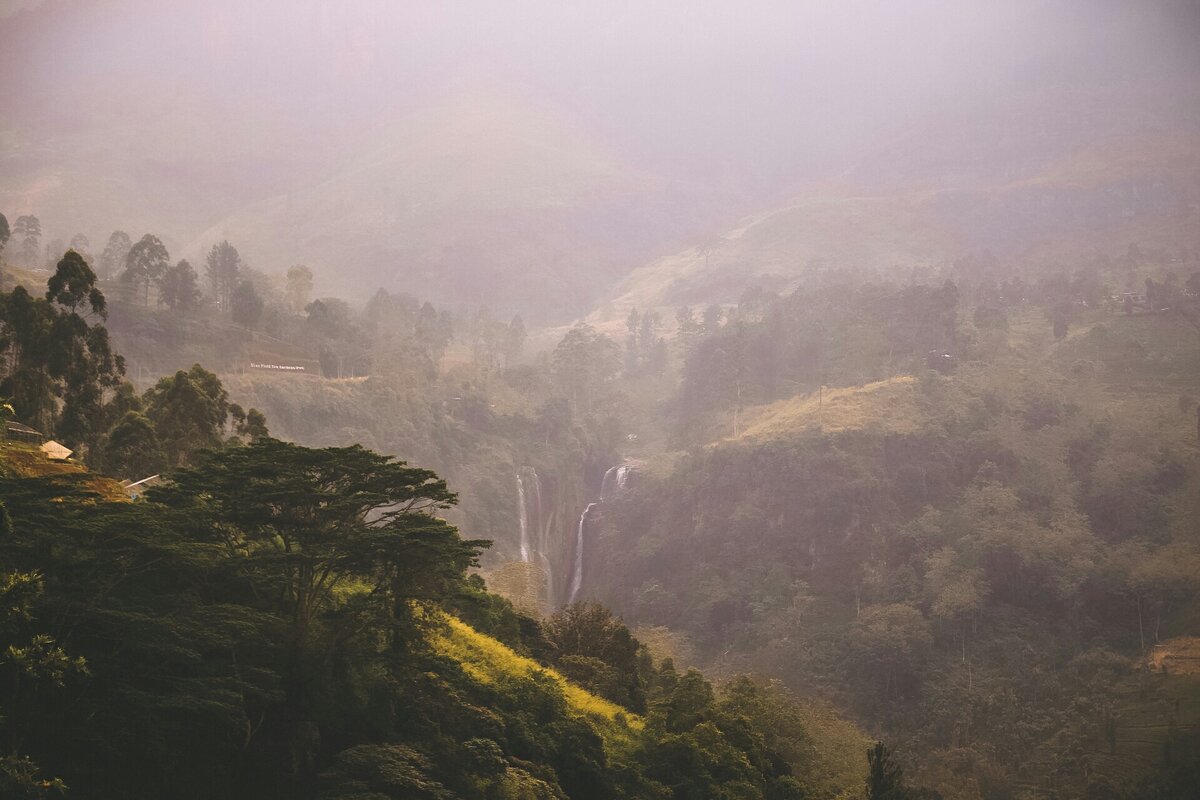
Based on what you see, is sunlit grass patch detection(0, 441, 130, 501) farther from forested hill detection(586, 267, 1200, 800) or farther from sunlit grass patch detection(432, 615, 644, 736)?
forested hill detection(586, 267, 1200, 800)

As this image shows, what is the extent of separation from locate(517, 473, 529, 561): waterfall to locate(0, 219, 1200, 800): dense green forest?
48 cm

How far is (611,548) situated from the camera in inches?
4230

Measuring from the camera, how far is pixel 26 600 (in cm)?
1677

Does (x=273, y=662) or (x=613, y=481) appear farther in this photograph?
(x=613, y=481)

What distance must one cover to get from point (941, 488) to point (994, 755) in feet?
126

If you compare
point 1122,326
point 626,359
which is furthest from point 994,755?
point 626,359

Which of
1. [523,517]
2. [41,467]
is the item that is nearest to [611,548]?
[523,517]

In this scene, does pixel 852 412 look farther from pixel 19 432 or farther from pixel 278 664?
pixel 278 664

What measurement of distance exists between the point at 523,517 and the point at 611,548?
10541 millimetres

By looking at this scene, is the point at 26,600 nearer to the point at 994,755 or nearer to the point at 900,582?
the point at 994,755

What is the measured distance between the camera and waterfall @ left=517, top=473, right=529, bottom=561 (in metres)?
102

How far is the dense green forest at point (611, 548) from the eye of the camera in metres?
20.7

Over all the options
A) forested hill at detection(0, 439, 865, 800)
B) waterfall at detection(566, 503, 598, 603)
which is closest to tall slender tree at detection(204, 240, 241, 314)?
waterfall at detection(566, 503, 598, 603)

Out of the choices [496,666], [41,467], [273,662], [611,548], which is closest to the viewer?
[273,662]
